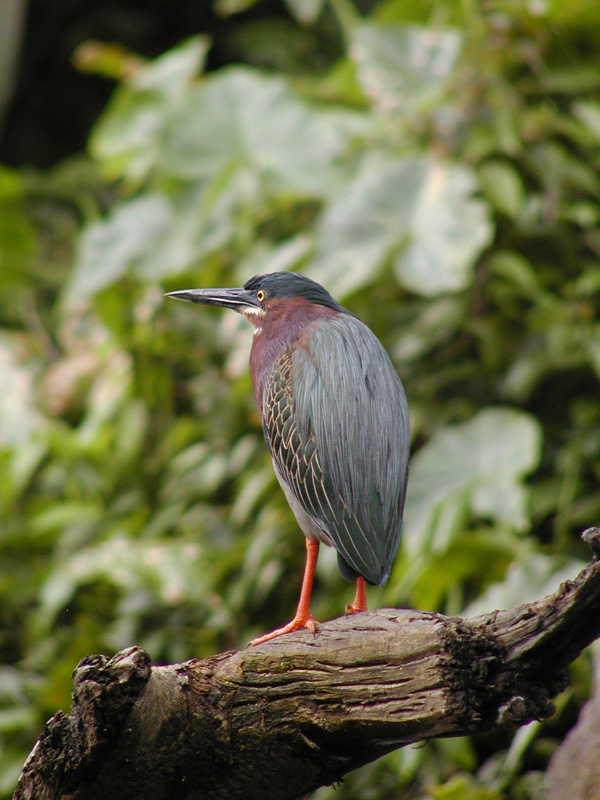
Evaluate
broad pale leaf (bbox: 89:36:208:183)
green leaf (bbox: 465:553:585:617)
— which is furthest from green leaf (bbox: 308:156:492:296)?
broad pale leaf (bbox: 89:36:208:183)

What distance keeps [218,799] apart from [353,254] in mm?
2576

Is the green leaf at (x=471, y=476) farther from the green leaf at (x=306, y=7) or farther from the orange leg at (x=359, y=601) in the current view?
the green leaf at (x=306, y=7)

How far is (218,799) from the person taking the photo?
203 cm

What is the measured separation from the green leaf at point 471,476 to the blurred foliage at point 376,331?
0.04 feet

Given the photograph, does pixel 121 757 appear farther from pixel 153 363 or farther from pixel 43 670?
pixel 153 363

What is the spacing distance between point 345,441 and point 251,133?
9.77 feet

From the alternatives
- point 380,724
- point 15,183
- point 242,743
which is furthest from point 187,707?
point 15,183

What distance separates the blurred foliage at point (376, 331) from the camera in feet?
12.4

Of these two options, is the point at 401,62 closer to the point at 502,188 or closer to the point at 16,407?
the point at 502,188

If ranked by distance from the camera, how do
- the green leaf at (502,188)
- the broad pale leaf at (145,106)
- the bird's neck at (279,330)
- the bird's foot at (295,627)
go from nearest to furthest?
the bird's foot at (295,627) < the bird's neck at (279,330) < the green leaf at (502,188) < the broad pale leaf at (145,106)

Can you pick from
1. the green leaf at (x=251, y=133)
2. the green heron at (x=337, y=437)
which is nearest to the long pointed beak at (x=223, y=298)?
the green heron at (x=337, y=437)

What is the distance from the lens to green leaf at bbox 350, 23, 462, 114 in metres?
4.52

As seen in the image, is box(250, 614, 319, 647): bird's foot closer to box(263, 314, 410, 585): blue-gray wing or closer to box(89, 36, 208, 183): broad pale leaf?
box(263, 314, 410, 585): blue-gray wing

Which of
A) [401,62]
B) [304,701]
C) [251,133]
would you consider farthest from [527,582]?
[251,133]
